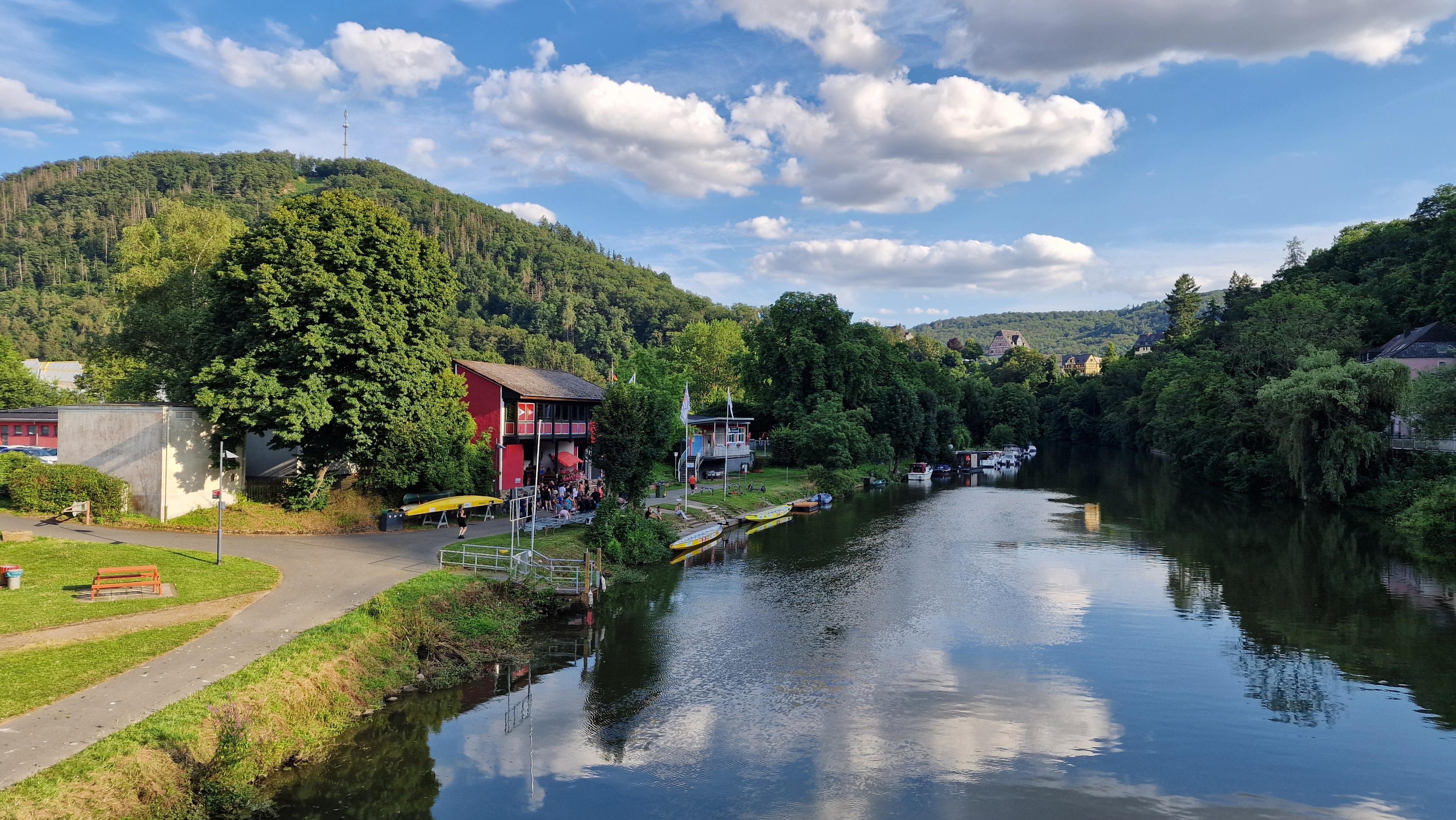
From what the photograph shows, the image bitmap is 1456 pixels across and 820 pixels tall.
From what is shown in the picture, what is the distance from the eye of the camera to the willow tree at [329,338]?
3111 centimetres

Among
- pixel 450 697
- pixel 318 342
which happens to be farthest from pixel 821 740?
pixel 318 342

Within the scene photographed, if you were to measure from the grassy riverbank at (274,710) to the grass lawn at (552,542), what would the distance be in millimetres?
6318

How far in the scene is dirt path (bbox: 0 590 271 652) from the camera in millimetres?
17250

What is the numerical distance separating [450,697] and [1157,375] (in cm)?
10896

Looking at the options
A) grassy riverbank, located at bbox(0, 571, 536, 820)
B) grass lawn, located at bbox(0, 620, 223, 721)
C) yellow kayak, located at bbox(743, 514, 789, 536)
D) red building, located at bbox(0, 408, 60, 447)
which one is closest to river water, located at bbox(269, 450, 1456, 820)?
grassy riverbank, located at bbox(0, 571, 536, 820)

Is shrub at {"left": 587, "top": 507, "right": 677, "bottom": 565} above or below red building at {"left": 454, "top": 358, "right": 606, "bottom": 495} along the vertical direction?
below

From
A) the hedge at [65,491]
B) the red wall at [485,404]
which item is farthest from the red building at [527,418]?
the hedge at [65,491]

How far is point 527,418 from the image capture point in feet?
150

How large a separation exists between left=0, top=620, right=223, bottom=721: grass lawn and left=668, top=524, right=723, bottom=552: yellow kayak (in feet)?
77.0

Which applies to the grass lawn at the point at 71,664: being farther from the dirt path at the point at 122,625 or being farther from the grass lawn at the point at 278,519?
the grass lawn at the point at 278,519

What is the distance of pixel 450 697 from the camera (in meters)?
20.0

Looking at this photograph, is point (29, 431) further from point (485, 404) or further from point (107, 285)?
point (107, 285)

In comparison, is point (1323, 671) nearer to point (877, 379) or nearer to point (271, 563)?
point (271, 563)

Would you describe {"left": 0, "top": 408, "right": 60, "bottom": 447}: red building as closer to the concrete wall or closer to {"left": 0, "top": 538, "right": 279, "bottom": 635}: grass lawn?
the concrete wall
